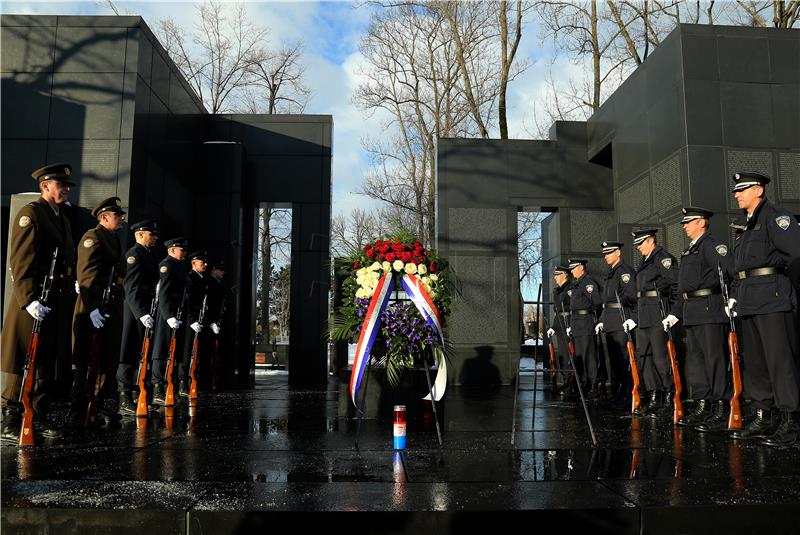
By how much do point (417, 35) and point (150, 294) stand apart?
749 inches

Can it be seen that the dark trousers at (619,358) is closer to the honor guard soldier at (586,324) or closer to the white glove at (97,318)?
the honor guard soldier at (586,324)

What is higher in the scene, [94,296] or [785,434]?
[94,296]

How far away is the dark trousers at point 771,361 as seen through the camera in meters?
5.31

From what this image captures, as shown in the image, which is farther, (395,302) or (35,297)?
(395,302)

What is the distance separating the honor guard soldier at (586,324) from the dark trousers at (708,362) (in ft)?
10.4

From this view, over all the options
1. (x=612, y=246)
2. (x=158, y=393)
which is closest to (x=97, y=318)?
(x=158, y=393)

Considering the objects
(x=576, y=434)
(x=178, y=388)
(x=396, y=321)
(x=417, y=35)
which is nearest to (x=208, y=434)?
(x=396, y=321)

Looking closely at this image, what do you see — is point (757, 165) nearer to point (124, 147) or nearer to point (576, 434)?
point (576, 434)

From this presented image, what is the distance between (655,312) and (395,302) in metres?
3.31

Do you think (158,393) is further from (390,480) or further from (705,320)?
(705,320)

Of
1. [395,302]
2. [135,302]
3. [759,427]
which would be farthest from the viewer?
[135,302]

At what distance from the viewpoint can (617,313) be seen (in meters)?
9.03

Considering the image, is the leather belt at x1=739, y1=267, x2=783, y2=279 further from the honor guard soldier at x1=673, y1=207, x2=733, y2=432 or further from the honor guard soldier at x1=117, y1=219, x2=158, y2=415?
the honor guard soldier at x1=117, y1=219, x2=158, y2=415

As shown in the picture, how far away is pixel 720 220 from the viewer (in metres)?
9.44
